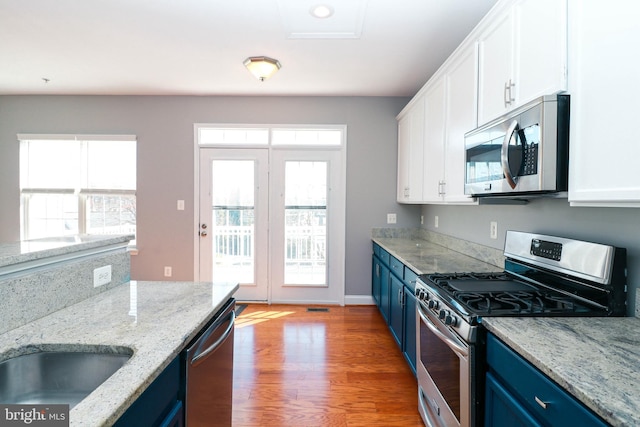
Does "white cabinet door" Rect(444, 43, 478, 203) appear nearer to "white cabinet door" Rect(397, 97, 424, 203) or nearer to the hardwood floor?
"white cabinet door" Rect(397, 97, 424, 203)

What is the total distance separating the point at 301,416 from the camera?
1933 millimetres

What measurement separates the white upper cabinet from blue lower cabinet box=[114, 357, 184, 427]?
1718 millimetres

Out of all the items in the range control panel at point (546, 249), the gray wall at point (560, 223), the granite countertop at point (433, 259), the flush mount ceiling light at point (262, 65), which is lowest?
the granite countertop at point (433, 259)

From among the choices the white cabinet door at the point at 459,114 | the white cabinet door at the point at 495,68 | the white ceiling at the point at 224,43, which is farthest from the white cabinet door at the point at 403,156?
the white cabinet door at the point at 495,68

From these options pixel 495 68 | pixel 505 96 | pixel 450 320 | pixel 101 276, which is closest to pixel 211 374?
pixel 101 276

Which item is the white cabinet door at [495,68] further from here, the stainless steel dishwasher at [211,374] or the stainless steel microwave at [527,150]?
the stainless steel dishwasher at [211,374]

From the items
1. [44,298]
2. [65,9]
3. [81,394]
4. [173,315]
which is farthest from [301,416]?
[65,9]

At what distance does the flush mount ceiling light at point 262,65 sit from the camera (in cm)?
283

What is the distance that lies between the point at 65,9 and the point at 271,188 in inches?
92.1

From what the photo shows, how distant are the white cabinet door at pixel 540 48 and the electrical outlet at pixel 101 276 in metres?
2.05

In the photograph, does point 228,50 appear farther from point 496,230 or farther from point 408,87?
point 496,230

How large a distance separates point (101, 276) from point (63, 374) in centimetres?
54

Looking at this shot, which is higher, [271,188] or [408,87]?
[408,87]

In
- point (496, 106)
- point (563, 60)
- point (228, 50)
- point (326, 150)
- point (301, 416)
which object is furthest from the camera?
point (326, 150)
